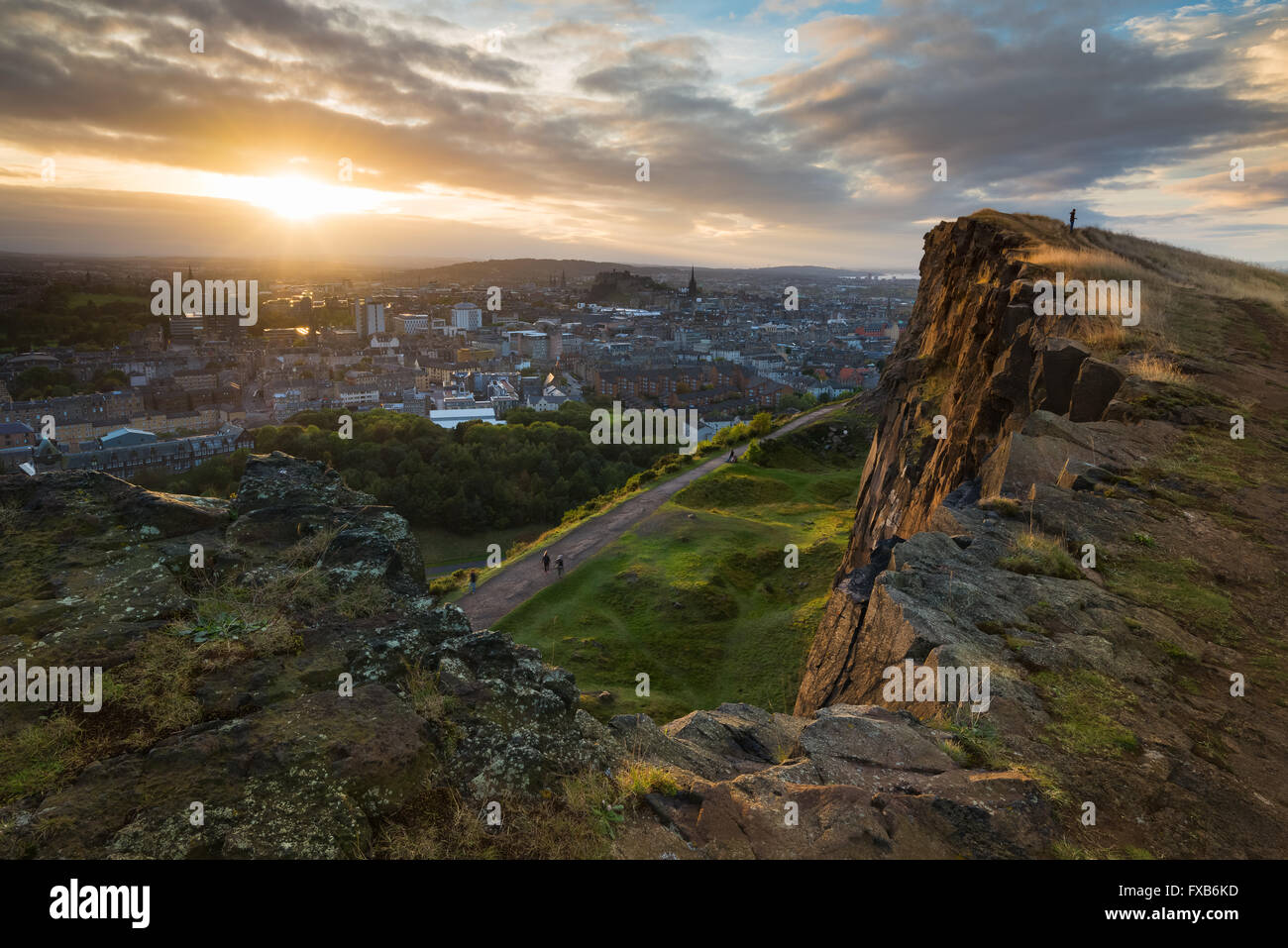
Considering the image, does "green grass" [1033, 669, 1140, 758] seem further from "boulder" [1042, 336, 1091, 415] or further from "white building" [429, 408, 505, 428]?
"white building" [429, 408, 505, 428]

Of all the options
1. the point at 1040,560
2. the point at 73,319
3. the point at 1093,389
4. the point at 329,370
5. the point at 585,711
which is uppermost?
the point at 73,319

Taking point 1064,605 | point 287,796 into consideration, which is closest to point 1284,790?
point 1064,605

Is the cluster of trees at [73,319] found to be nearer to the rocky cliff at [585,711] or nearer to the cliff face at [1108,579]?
the rocky cliff at [585,711]

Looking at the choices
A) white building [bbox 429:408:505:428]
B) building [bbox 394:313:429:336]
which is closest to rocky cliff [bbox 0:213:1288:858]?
white building [bbox 429:408:505:428]

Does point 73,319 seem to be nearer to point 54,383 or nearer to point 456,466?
point 54,383

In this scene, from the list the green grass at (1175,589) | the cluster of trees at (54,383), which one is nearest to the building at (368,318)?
the cluster of trees at (54,383)

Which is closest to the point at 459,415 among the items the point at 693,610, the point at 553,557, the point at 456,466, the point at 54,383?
the point at 456,466
